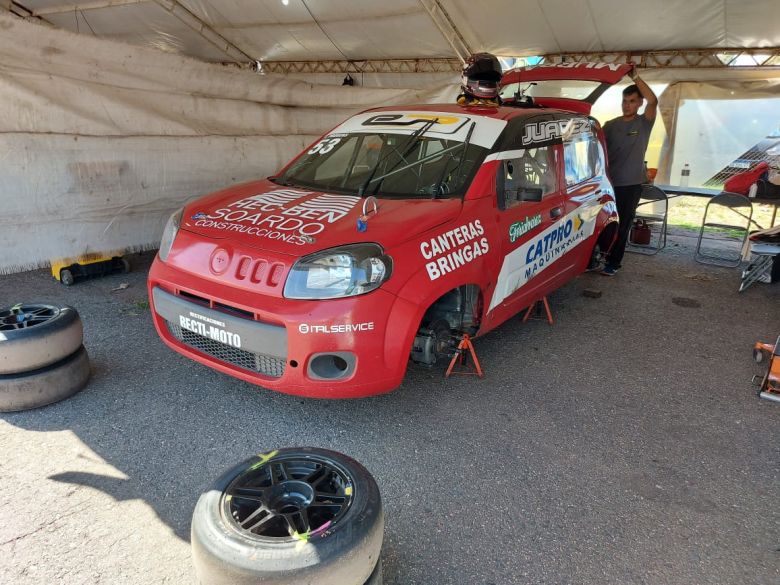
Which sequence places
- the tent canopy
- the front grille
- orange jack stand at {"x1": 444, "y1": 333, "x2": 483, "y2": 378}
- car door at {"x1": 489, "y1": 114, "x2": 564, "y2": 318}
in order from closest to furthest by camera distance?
the front grille
orange jack stand at {"x1": 444, "y1": 333, "x2": 483, "y2": 378}
car door at {"x1": 489, "y1": 114, "x2": 564, "y2": 318}
the tent canopy

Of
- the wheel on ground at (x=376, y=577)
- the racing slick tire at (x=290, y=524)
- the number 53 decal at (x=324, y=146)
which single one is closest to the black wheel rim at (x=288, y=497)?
the racing slick tire at (x=290, y=524)

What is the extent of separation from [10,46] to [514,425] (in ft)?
15.8

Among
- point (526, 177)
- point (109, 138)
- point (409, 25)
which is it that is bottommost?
point (526, 177)

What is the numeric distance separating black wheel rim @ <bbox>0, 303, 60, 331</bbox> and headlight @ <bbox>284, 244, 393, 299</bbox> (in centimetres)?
157

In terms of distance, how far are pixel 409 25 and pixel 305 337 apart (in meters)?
7.21

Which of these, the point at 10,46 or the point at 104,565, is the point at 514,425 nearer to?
the point at 104,565

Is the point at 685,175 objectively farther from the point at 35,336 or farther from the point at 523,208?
the point at 35,336

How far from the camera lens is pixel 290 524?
169cm

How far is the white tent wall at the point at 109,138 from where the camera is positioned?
4.52 m

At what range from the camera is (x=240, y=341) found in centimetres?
273

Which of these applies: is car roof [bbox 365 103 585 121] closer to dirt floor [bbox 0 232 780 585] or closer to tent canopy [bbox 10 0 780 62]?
dirt floor [bbox 0 232 780 585]

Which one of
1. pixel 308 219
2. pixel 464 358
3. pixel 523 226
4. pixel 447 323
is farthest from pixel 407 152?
pixel 464 358

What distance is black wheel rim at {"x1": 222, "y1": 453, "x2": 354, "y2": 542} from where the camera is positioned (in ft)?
5.58

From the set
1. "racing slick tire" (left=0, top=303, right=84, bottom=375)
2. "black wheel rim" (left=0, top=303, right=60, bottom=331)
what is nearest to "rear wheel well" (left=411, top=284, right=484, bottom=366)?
"racing slick tire" (left=0, top=303, right=84, bottom=375)
